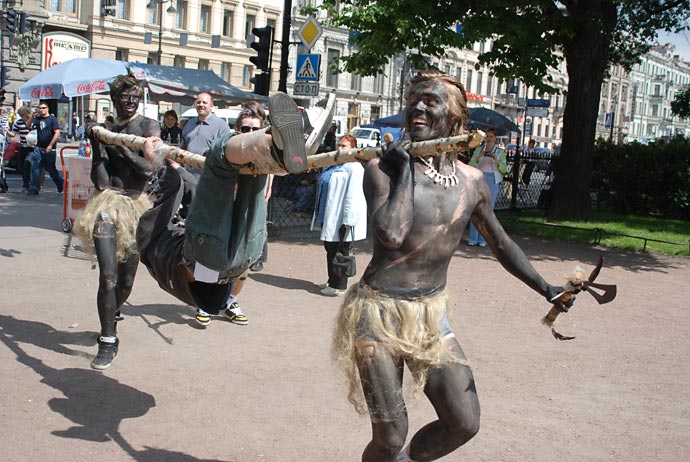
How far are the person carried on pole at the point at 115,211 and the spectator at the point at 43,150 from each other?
35.3 ft

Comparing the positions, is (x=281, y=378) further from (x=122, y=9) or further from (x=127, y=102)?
(x=122, y=9)

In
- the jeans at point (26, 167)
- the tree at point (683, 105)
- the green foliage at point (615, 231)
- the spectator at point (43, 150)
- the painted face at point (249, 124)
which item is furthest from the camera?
the tree at point (683, 105)

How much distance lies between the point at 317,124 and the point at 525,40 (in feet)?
34.4

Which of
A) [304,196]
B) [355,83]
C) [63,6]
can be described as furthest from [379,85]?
[304,196]

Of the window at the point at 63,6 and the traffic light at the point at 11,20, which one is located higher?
the window at the point at 63,6

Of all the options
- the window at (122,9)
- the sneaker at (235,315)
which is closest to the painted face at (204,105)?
the sneaker at (235,315)

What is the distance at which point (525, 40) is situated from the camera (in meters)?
12.9

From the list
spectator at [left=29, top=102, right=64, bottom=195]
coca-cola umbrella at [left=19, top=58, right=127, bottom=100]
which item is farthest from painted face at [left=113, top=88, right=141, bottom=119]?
coca-cola umbrella at [left=19, top=58, right=127, bottom=100]

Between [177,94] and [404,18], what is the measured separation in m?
7.10

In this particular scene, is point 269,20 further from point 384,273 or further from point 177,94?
point 384,273

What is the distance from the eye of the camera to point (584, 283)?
3508 millimetres

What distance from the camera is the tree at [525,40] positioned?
12469 mm

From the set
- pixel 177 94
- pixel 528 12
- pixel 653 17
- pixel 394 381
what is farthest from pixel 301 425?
pixel 653 17

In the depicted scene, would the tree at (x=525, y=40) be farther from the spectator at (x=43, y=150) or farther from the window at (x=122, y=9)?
the window at (x=122, y=9)
